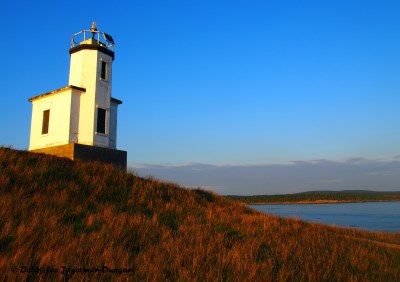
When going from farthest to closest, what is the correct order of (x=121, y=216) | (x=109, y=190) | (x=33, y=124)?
(x=33, y=124) < (x=109, y=190) < (x=121, y=216)

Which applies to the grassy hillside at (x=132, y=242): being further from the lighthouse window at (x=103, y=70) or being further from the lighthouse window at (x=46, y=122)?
the lighthouse window at (x=103, y=70)

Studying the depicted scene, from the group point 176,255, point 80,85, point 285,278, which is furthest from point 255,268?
point 80,85

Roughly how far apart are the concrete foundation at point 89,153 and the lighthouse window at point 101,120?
139cm

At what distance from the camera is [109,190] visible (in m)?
12.1

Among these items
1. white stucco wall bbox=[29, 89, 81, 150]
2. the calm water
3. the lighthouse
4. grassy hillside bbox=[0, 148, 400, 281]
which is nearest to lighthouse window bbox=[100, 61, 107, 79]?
the lighthouse

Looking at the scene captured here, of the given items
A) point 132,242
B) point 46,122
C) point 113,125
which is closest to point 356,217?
point 113,125

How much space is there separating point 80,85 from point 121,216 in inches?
523

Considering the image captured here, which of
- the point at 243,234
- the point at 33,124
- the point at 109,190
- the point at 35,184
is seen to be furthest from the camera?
the point at 33,124

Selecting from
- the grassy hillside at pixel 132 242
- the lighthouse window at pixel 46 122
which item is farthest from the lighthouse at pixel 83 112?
the grassy hillside at pixel 132 242

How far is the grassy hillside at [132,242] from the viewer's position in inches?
217

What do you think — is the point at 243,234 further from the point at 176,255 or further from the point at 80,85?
the point at 80,85

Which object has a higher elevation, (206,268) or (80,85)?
(80,85)

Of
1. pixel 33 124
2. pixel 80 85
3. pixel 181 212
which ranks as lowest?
pixel 181 212

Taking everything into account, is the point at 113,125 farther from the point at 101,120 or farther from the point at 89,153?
the point at 89,153
